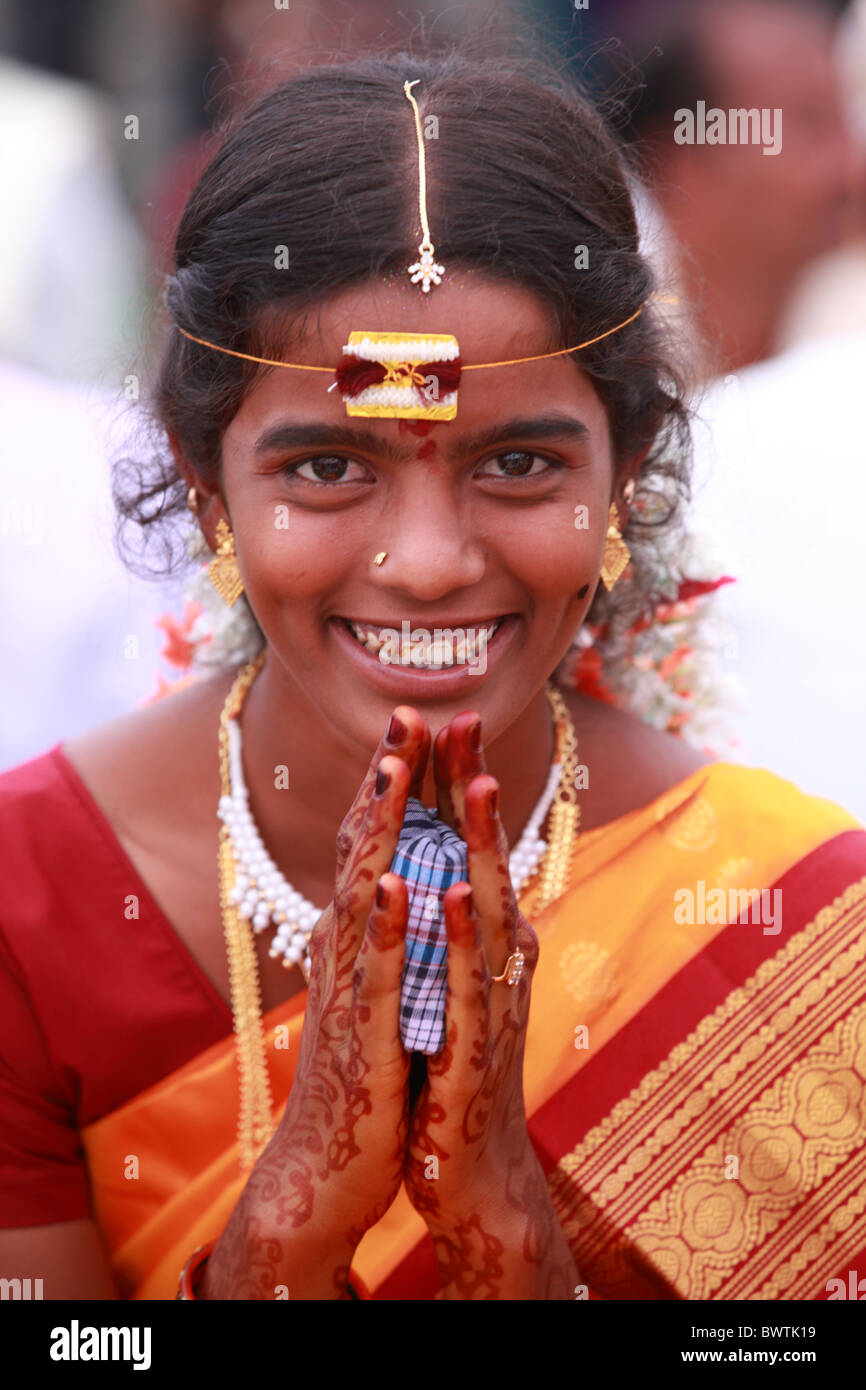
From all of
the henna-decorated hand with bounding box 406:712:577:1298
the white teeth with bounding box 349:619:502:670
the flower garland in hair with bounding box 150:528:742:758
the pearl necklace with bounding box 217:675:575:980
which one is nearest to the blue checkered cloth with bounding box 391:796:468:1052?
the henna-decorated hand with bounding box 406:712:577:1298

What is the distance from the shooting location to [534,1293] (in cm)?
205

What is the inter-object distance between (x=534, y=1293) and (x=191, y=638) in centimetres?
149

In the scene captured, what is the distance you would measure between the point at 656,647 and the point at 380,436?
1097mm

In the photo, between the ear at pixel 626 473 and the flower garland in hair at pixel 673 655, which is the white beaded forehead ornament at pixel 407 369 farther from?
the flower garland in hair at pixel 673 655

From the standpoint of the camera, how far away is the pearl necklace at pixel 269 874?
2.51 m

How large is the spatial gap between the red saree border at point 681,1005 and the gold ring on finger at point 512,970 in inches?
23.4

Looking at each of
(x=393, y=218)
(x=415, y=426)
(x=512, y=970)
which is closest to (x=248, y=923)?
(x=512, y=970)

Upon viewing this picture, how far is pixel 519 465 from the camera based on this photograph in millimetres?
2107

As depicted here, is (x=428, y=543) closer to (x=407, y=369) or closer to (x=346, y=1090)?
(x=407, y=369)

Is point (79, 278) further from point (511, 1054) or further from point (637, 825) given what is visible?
point (511, 1054)

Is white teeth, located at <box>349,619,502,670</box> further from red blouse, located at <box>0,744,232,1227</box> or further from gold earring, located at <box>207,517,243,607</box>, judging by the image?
red blouse, located at <box>0,744,232,1227</box>

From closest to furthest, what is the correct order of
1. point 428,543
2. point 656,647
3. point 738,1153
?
point 428,543, point 738,1153, point 656,647

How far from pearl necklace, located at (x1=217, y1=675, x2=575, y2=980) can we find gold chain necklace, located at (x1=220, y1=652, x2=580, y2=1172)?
0.01 m

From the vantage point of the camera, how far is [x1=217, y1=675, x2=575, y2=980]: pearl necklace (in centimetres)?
251
